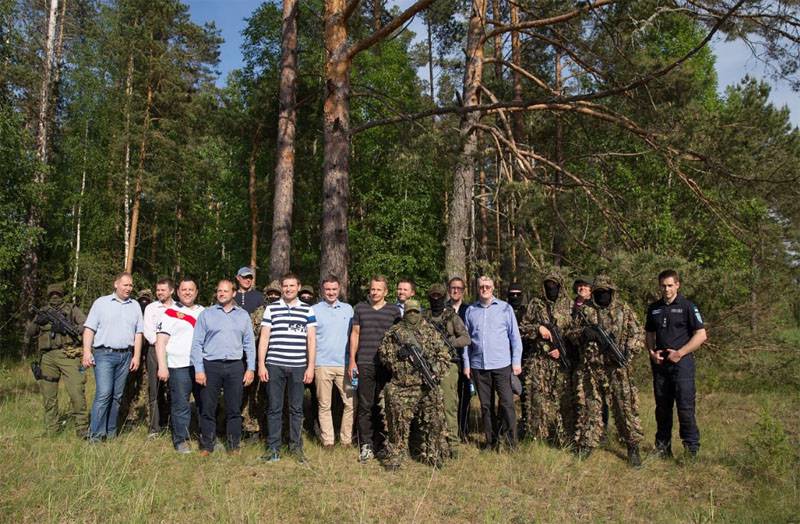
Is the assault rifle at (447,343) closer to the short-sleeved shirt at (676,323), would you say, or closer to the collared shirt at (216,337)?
the collared shirt at (216,337)

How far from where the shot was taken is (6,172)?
9805 mm

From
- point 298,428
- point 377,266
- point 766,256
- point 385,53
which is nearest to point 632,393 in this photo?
point 298,428

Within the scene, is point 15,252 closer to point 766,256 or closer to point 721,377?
point 766,256

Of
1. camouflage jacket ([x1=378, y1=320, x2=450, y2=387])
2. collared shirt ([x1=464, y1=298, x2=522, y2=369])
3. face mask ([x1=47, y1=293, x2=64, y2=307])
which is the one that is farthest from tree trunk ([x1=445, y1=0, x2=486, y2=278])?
face mask ([x1=47, y1=293, x2=64, y2=307])

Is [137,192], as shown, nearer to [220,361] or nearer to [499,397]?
[220,361]

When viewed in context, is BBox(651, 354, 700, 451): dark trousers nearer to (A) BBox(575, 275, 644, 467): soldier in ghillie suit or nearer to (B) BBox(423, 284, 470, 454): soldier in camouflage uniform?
(A) BBox(575, 275, 644, 467): soldier in ghillie suit

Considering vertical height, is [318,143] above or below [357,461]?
above

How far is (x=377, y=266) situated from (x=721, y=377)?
11.3 meters

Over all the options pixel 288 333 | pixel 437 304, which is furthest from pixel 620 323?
pixel 288 333

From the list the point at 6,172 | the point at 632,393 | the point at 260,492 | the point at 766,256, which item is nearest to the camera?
the point at 260,492

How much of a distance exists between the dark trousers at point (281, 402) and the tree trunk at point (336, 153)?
2589 millimetres

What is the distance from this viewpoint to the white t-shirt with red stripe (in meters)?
5.67

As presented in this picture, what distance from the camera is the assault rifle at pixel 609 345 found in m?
5.43

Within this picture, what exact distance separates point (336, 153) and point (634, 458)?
5657 mm
